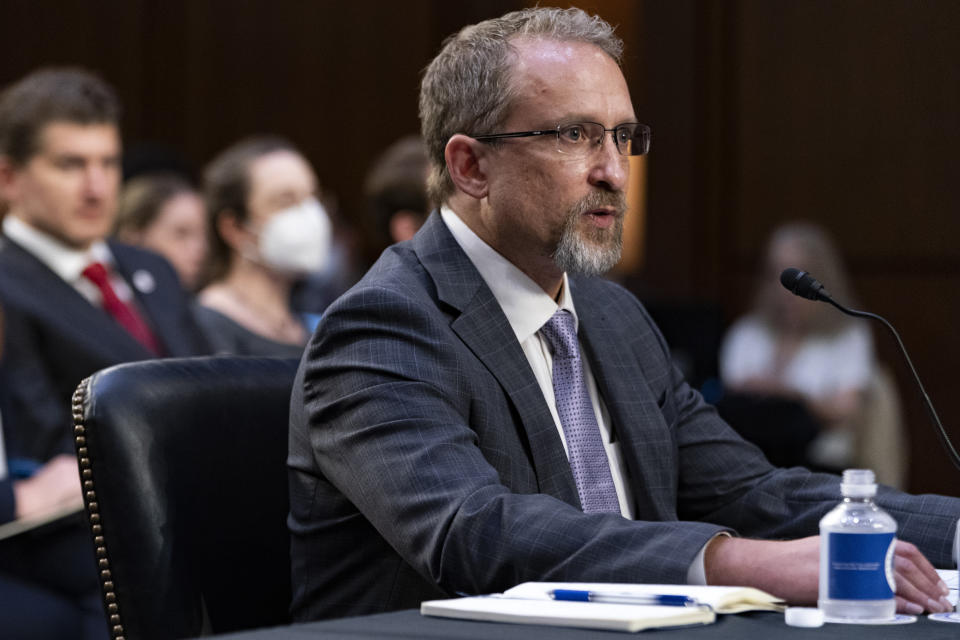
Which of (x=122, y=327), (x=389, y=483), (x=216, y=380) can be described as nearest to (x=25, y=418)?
(x=122, y=327)

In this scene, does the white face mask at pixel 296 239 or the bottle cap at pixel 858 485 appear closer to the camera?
the bottle cap at pixel 858 485

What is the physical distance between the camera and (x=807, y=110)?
21.1ft

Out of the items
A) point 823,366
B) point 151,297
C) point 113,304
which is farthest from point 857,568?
point 823,366

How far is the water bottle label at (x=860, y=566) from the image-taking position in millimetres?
1350

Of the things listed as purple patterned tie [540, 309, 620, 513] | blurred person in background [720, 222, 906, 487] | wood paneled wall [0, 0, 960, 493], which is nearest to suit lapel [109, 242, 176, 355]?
purple patterned tie [540, 309, 620, 513]

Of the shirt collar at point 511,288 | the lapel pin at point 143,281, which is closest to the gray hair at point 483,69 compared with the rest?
the shirt collar at point 511,288

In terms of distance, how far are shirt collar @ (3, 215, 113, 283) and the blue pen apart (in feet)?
7.98

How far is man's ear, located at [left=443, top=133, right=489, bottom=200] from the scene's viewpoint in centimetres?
206

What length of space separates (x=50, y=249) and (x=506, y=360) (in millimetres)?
2044

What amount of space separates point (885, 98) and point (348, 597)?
5072 millimetres

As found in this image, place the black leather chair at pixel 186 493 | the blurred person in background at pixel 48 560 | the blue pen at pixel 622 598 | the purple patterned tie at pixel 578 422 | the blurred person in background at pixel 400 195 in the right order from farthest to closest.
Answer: the blurred person in background at pixel 400 195 < the blurred person in background at pixel 48 560 < the purple patterned tie at pixel 578 422 < the black leather chair at pixel 186 493 < the blue pen at pixel 622 598

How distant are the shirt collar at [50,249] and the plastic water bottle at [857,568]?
2558 millimetres

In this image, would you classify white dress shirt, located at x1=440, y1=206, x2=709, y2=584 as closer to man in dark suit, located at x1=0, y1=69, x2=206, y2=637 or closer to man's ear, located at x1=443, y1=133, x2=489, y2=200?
man's ear, located at x1=443, y1=133, x2=489, y2=200

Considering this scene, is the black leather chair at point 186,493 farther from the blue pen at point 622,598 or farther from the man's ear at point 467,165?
the blue pen at point 622,598
